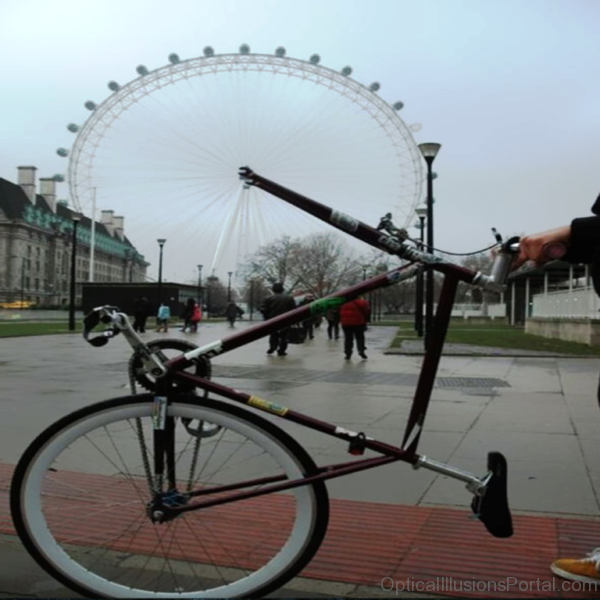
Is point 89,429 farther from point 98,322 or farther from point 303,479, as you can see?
point 303,479

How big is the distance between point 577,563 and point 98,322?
7.97 feet

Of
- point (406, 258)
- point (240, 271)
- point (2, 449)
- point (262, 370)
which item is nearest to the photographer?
point (406, 258)

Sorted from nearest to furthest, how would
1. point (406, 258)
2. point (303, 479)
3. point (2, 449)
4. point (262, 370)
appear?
point (303, 479) → point (406, 258) → point (2, 449) → point (262, 370)

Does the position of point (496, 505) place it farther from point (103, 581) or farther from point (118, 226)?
point (118, 226)

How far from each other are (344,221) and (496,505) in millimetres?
1367

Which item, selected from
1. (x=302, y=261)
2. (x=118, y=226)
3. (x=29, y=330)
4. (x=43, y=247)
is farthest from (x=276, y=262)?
(x=118, y=226)

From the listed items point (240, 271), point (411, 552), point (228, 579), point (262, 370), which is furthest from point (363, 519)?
point (240, 271)

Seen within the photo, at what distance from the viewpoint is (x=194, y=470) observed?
3150 mm

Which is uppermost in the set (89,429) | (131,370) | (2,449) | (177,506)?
(131,370)

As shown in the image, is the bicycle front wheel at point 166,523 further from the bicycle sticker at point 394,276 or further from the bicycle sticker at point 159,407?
the bicycle sticker at point 394,276

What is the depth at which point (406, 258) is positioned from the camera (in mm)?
2959

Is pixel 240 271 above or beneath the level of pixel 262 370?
above

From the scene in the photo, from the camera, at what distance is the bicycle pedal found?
9.21ft

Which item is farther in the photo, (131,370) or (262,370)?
(262,370)
